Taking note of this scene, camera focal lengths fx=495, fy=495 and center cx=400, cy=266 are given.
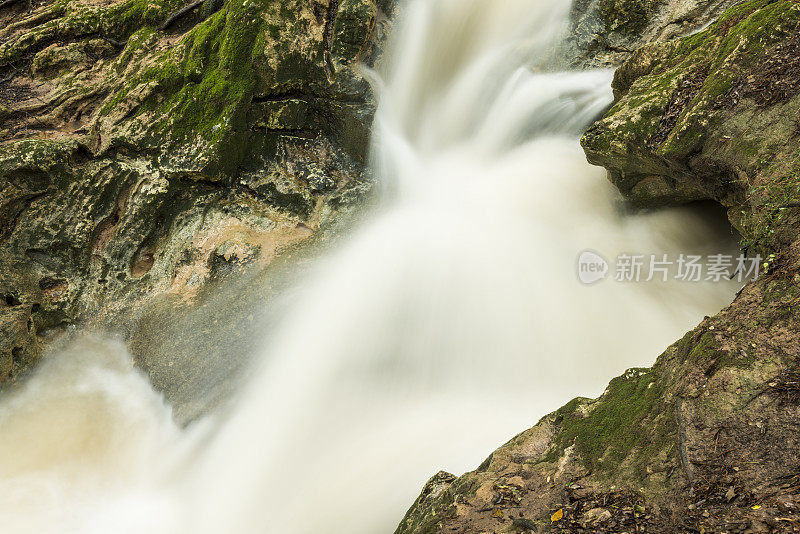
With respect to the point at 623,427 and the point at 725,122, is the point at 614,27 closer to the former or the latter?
the point at 725,122

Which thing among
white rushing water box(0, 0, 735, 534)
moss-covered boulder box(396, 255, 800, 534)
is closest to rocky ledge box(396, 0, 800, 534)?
moss-covered boulder box(396, 255, 800, 534)

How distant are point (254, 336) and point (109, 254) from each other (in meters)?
2.56

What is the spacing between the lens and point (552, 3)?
8.75m

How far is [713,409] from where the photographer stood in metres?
2.72

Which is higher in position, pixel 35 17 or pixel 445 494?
pixel 35 17

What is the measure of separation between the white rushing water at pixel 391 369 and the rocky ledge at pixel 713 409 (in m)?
1.34

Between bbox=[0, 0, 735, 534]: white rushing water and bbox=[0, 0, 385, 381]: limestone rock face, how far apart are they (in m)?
0.78

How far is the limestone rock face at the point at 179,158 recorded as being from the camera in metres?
6.71

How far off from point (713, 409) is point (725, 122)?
308 cm

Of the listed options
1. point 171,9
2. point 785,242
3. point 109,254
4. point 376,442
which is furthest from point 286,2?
point 785,242

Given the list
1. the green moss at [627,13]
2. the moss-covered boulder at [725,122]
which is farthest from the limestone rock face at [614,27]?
the moss-covered boulder at [725,122]

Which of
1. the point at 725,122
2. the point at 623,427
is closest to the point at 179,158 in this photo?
the point at 623,427

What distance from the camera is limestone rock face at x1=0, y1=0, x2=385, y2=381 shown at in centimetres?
671

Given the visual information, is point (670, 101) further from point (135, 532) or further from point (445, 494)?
point (135, 532)
